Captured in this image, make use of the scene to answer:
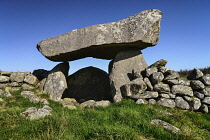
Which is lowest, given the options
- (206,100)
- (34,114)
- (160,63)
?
(34,114)

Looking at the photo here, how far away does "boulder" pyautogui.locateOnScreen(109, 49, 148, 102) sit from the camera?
984 cm

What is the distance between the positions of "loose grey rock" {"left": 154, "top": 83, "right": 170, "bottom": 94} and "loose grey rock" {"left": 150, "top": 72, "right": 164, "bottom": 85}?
210mm

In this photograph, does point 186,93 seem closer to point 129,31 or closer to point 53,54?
point 129,31

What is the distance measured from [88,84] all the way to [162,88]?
20.7 ft

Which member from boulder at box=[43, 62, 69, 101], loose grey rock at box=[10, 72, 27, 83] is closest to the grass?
boulder at box=[43, 62, 69, 101]

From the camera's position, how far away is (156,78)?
8.45 metres

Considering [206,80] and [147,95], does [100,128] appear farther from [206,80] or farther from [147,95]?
[206,80]

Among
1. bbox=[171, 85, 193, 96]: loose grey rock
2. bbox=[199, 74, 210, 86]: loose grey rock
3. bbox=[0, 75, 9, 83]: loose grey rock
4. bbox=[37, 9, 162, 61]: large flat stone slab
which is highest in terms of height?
bbox=[37, 9, 162, 61]: large flat stone slab

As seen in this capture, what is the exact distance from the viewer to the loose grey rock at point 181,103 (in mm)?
7715

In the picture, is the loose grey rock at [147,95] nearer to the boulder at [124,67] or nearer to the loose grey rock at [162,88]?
the loose grey rock at [162,88]

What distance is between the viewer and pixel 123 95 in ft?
29.4

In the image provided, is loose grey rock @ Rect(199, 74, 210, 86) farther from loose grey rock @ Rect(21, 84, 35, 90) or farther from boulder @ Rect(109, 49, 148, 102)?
loose grey rock @ Rect(21, 84, 35, 90)

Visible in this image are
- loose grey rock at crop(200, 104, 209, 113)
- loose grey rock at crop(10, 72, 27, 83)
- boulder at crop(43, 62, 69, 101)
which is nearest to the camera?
loose grey rock at crop(200, 104, 209, 113)

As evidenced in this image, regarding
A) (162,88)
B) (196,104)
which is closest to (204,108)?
(196,104)
